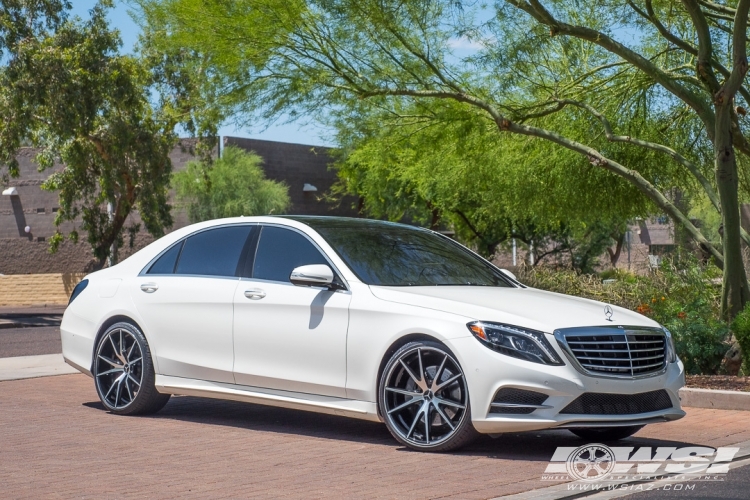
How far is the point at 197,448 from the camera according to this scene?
309 inches

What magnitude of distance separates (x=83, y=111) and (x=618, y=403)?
80.2 feet

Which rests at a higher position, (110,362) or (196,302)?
(196,302)

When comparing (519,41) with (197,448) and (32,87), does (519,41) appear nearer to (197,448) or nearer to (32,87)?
(197,448)

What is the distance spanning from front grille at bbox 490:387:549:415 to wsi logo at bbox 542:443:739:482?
402 millimetres

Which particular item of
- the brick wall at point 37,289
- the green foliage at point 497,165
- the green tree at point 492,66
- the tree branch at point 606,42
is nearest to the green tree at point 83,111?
the brick wall at point 37,289

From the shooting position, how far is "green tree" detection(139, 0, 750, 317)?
13430mm

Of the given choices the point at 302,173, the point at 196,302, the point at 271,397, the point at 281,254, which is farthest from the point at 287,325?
the point at 302,173

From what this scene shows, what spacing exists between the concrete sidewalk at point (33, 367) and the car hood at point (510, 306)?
6.52 metres

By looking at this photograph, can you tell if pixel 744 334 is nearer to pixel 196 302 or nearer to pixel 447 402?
pixel 447 402

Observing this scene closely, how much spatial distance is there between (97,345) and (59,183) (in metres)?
25.8

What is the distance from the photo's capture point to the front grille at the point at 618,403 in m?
7.23

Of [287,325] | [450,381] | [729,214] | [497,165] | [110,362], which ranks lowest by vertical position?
[450,381]

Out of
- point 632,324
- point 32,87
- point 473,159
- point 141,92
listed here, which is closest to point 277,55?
point 473,159

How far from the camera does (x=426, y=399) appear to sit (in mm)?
7484
